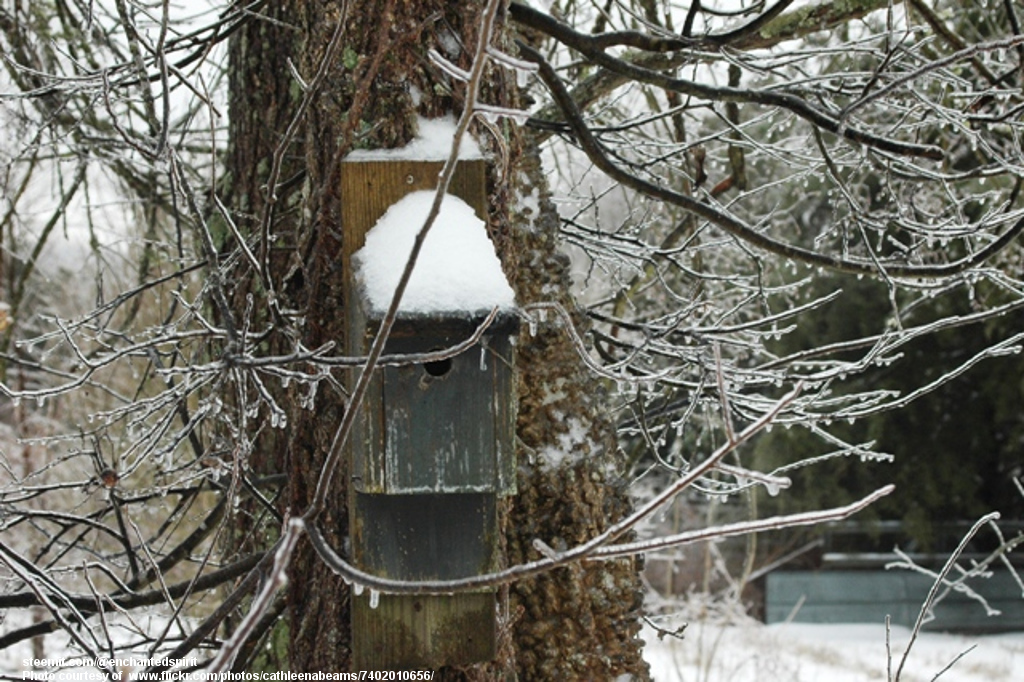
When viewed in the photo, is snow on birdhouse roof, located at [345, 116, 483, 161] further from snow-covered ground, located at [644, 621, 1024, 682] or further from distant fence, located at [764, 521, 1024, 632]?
distant fence, located at [764, 521, 1024, 632]

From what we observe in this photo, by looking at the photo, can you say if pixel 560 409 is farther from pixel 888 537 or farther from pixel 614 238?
pixel 888 537

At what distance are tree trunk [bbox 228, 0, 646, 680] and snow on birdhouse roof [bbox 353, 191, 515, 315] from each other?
157mm

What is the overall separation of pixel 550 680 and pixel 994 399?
38.2 ft

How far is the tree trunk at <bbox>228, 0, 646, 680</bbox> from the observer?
190cm

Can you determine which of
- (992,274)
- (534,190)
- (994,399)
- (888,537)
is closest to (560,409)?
(534,190)

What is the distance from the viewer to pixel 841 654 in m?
11.1

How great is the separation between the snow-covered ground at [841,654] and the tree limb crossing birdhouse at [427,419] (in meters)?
6.33

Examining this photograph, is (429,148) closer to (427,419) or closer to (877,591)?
(427,419)

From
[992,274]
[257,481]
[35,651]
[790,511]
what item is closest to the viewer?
[257,481]

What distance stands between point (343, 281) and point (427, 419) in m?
0.35

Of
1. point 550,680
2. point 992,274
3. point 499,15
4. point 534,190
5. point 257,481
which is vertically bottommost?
point 550,680

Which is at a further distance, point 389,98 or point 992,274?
point 992,274

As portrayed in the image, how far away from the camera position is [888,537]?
14039 millimetres

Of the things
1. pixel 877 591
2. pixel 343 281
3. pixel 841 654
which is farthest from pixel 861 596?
pixel 343 281
